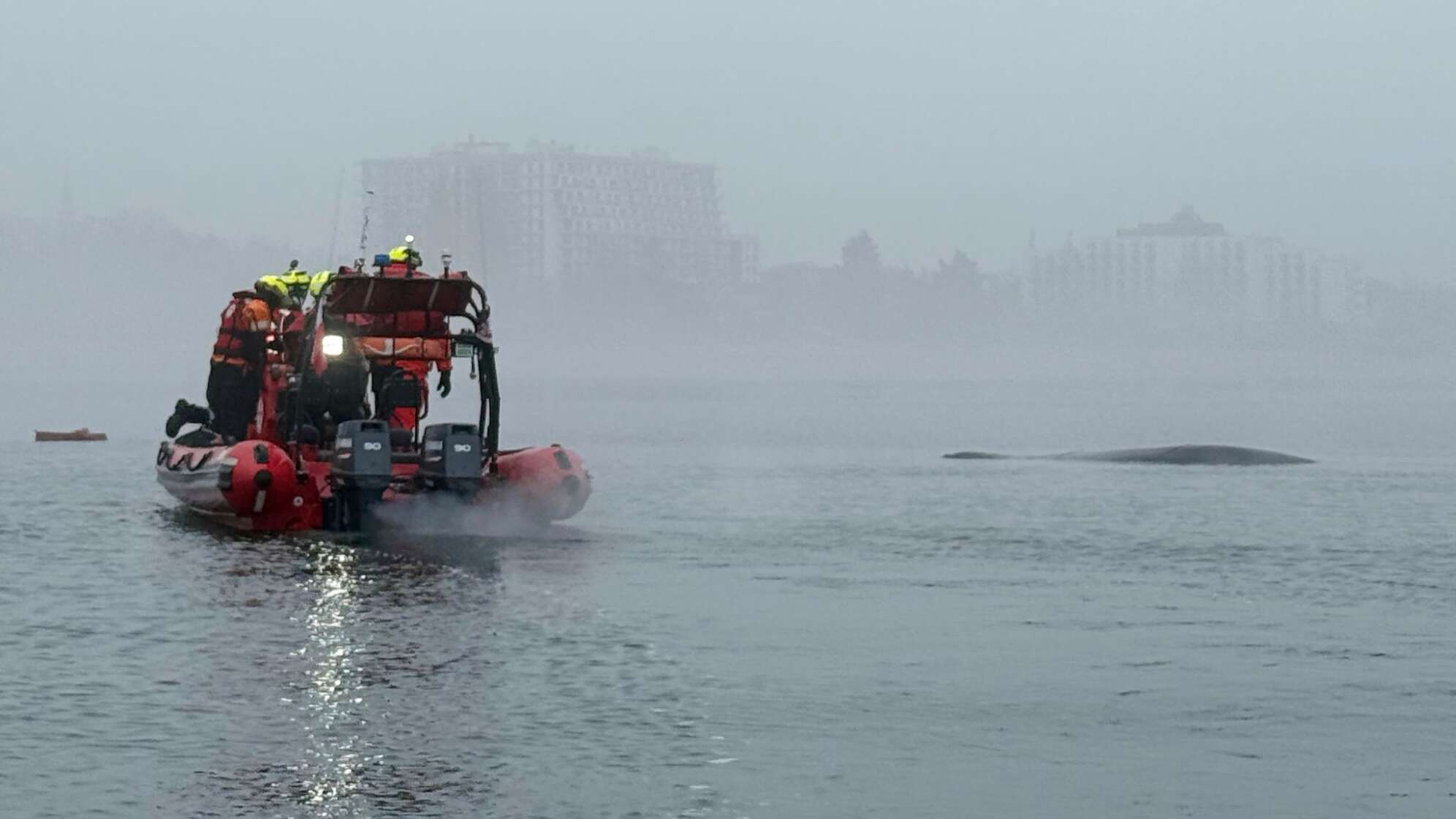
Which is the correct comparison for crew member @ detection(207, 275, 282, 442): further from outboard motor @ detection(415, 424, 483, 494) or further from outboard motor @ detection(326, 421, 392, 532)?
outboard motor @ detection(415, 424, 483, 494)

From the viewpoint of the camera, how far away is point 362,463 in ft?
97.6

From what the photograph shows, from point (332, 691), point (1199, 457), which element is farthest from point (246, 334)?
point (1199, 457)

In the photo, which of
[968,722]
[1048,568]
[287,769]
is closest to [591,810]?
[287,769]

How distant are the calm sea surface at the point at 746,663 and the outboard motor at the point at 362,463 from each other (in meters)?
0.76

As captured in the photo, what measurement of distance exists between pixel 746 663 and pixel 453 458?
10.1 m

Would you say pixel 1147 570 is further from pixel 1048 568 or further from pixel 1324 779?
pixel 1324 779

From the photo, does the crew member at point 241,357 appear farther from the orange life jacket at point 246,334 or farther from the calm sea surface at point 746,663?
the calm sea surface at point 746,663

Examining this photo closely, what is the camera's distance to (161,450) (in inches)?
1403

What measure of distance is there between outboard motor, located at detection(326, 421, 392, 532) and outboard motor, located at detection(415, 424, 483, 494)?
0.62m

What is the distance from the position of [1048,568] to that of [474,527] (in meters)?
7.60

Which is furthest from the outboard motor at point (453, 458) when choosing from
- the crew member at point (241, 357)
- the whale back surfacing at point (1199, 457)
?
the whale back surfacing at point (1199, 457)

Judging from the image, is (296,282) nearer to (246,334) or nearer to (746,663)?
(246,334)

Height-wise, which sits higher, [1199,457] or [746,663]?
[1199,457]

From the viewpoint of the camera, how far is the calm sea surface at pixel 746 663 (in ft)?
49.6
